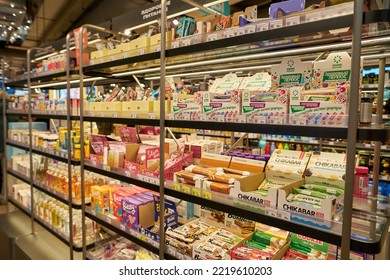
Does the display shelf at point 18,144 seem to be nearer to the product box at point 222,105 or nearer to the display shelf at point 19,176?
the display shelf at point 19,176

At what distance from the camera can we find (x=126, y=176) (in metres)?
2.17

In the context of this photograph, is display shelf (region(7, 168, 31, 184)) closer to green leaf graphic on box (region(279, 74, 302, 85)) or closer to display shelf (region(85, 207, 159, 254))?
display shelf (region(85, 207, 159, 254))

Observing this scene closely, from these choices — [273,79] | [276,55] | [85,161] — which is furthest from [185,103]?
[85,161]

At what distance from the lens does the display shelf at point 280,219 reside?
3.75 feet

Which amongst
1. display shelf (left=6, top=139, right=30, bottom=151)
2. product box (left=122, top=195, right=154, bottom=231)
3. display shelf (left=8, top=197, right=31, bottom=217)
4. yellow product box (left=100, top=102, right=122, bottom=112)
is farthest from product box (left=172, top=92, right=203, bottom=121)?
display shelf (left=8, top=197, right=31, bottom=217)

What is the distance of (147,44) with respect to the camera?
2053mm

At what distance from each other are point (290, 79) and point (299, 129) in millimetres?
379

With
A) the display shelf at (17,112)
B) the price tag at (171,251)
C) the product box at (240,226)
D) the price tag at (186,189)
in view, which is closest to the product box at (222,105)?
the price tag at (186,189)

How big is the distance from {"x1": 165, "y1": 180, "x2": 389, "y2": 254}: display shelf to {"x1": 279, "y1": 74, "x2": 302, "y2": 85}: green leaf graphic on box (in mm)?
673

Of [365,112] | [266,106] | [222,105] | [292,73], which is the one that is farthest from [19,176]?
[365,112]

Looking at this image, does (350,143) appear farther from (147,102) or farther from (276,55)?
(147,102)

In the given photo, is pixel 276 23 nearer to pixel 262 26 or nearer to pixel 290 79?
pixel 262 26

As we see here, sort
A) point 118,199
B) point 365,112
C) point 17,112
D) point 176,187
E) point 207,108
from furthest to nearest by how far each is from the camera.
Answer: point 17,112
point 118,199
point 176,187
point 207,108
point 365,112
